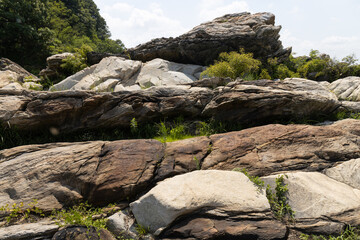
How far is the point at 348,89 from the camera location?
984 cm

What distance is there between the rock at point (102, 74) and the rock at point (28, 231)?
7.56m

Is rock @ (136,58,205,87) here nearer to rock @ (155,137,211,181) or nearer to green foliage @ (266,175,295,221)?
rock @ (155,137,211,181)

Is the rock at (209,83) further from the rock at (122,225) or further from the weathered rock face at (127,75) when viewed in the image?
the rock at (122,225)

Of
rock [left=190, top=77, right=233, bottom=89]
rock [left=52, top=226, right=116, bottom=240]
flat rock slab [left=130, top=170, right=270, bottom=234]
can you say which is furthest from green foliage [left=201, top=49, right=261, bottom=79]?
rock [left=52, top=226, right=116, bottom=240]

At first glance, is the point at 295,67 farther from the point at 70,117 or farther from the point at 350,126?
the point at 70,117

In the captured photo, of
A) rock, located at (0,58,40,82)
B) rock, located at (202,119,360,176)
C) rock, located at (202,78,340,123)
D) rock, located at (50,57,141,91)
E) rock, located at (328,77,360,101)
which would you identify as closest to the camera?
rock, located at (202,119,360,176)

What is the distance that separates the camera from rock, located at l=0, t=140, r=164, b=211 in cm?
552

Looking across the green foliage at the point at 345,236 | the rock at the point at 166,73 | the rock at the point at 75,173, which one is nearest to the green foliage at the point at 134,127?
the rock at the point at 75,173

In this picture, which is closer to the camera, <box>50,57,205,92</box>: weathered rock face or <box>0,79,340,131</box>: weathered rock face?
<box>0,79,340,131</box>: weathered rock face

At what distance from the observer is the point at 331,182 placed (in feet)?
18.5

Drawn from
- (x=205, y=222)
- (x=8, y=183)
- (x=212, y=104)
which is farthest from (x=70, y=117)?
(x=205, y=222)

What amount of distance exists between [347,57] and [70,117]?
16.7 m

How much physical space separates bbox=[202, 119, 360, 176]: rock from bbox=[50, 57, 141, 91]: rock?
7.88 metres

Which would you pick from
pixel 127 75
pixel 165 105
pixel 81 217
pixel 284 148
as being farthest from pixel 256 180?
pixel 127 75
